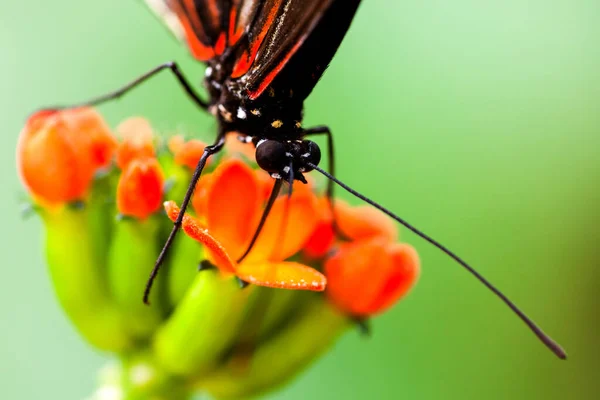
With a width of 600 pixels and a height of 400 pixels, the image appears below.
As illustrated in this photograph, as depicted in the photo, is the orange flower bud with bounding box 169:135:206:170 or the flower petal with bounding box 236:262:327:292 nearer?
the flower petal with bounding box 236:262:327:292

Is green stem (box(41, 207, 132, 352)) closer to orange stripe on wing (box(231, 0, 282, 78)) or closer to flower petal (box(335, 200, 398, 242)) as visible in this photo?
orange stripe on wing (box(231, 0, 282, 78))

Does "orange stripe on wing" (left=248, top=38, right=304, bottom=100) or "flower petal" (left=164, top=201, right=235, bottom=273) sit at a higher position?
"orange stripe on wing" (left=248, top=38, right=304, bottom=100)

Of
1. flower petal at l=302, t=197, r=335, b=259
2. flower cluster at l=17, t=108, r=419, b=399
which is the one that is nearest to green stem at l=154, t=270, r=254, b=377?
flower cluster at l=17, t=108, r=419, b=399

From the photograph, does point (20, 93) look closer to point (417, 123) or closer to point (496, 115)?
point (417, 123)

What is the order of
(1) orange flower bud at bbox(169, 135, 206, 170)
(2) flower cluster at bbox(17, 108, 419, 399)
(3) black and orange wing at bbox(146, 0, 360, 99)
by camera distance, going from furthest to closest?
1. (1) orange flower bud at bbox(169, 135, 206, 170)
2. (2) flower cluster at bbox(17, 108, 419, 399)
3. (3) black and orange wing at bbox(146, 0, 360, 99)

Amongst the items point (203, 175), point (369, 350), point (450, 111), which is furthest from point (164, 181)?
point (450, 111)

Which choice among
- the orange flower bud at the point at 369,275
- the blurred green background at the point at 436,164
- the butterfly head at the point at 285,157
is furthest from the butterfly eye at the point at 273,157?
the blurred green background at the point at 436,164
